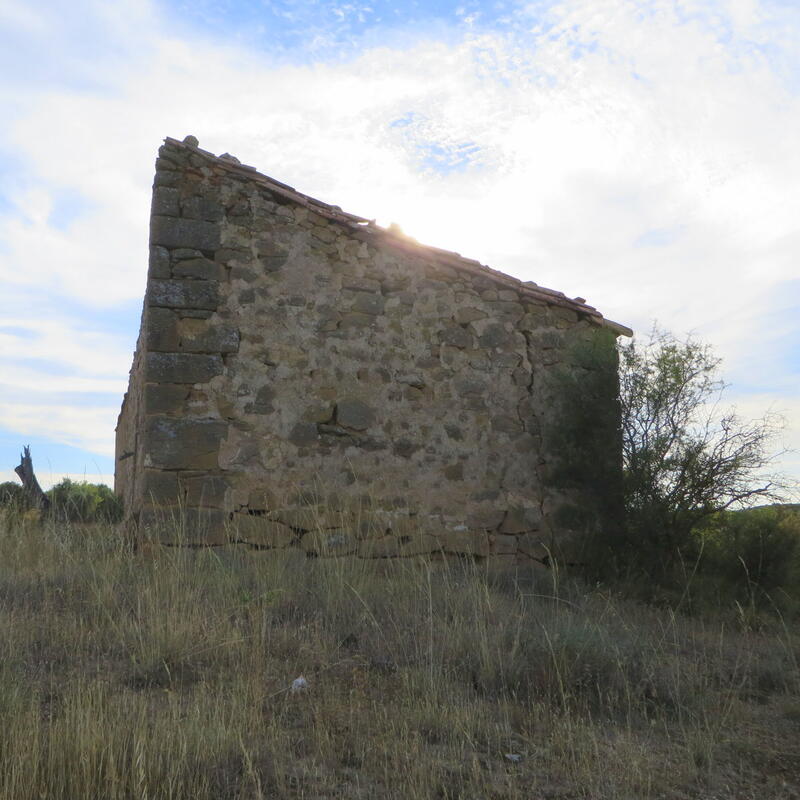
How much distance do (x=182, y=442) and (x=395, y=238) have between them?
9.15 ft

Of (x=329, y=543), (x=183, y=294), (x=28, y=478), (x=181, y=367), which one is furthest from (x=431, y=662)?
(x=28, y=478)

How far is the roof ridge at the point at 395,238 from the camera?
7.48m

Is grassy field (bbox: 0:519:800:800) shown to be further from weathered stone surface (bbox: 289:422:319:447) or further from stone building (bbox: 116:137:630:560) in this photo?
weathered stone surface (bbox: 289:422:319:447)

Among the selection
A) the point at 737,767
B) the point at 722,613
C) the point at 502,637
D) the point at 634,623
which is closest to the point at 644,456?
the point at 722,613

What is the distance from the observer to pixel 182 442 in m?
6.99

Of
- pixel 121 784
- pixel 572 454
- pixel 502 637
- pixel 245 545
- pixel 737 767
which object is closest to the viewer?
pixel 121 784

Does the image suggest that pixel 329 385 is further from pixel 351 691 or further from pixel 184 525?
pixel 351 691

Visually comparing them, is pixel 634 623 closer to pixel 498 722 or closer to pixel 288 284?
pixel 498 722

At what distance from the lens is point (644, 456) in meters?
7.89

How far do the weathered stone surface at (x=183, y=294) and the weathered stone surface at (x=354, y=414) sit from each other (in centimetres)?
143

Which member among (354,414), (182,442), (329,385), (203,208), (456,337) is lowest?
(182,442)

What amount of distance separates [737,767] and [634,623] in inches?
96.5

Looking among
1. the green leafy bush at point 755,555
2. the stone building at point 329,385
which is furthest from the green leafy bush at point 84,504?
the green leafy bush at point 755,555

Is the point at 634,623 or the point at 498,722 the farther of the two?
the point at 634,623
